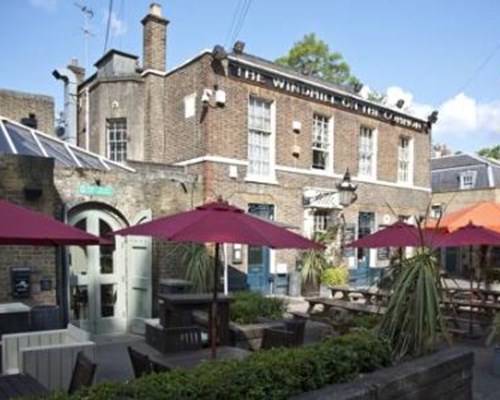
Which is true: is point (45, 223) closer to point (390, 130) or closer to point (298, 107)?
point (298, 107)

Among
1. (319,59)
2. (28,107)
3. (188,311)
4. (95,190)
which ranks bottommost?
(188,311)

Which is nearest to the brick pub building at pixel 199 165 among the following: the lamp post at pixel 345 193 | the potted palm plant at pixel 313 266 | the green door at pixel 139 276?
the green door at pixel 139 276

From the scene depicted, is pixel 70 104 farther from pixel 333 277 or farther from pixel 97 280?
pixel 333 277

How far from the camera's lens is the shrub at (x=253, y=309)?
8.38 m

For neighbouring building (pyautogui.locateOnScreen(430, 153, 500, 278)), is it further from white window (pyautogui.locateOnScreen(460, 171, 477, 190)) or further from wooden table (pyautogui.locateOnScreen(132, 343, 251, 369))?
wooden table (pyautogui.locateOnScreen(132, 343, 251, 369))

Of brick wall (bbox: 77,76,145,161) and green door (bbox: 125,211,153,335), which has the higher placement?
brick wall (bbox: 77,76,145,161)

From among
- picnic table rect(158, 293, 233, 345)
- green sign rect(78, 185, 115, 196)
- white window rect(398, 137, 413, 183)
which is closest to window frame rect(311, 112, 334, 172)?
white window rect(398, 137, 413, 183)

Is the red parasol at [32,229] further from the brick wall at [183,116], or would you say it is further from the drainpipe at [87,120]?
the drainpipe at [87,120]

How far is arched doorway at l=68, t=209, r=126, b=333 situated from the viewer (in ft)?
32.1

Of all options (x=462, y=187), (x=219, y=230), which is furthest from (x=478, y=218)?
(x=462, y=187)

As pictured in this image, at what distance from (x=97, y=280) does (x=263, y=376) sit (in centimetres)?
722

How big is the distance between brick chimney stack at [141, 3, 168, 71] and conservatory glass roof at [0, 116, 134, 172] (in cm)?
420

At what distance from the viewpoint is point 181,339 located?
5.93m

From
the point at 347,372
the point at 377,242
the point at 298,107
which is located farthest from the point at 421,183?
the point at 347,372
